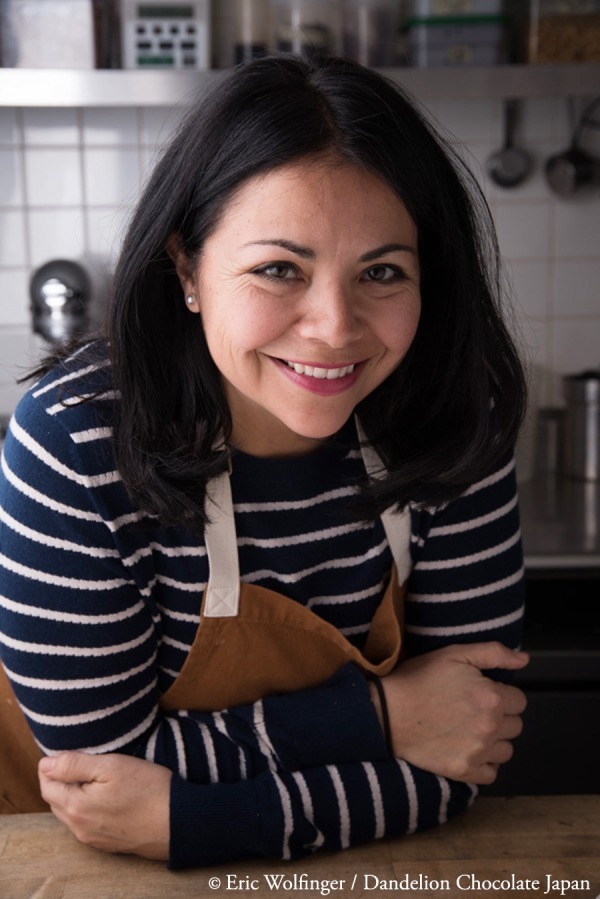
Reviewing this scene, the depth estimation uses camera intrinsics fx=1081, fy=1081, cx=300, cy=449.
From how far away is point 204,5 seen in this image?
76.2 inches

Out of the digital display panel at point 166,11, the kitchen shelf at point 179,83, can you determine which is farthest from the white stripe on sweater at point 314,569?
the digital display panel at point 166,11

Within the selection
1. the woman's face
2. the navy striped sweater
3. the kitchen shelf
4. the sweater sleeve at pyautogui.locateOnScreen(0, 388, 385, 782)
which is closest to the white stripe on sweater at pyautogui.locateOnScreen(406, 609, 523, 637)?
the navy striped sweater

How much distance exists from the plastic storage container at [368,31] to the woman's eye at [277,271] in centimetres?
118

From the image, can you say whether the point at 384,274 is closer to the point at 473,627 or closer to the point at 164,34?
the point at 473,627

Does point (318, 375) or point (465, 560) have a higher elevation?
point (318, 375)

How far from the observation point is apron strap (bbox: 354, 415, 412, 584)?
111 centimetres

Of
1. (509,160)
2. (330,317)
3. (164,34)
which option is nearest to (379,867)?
(330,317)

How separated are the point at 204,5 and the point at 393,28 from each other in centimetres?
35

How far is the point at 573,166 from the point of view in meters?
2.16

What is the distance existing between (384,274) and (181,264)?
19 centimetres

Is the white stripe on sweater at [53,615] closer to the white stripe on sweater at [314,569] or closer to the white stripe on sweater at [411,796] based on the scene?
the white stripe on sweater at [314,569]

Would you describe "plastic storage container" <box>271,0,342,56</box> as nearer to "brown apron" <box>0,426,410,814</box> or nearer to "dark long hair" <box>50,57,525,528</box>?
"dark long hair" <box>50,57,525,528</box>

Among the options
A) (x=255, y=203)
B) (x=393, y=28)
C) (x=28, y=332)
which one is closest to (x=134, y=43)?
(x=393, y=28)

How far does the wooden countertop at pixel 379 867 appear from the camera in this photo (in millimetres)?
840
